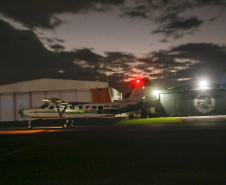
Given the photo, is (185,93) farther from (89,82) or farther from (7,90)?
(7,90)

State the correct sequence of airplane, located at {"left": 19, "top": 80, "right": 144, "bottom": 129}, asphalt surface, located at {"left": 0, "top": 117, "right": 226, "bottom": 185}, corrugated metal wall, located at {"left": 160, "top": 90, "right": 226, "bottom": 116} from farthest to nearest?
corrugated metal wall, located at {"left": 160, "top": 90, "right": 226, "bottom": 116}
airplane, located at {"left": 19, "top": 80, "right": 144, "bottom": 129}
asphalt surface, located at {"left": 0, "top": 117, "right": 226, "bottom": 185}

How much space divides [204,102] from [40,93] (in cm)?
2940

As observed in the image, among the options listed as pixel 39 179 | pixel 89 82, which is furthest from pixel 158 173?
pixel 89 82

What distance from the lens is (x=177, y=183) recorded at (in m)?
5.33

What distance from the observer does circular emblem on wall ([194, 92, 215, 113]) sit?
87.4 feet

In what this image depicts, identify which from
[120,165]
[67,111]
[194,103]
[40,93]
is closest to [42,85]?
[40,93]

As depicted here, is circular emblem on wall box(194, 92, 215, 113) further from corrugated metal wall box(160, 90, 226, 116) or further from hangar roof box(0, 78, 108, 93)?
hangar roof box(0, 78, 108, 93)

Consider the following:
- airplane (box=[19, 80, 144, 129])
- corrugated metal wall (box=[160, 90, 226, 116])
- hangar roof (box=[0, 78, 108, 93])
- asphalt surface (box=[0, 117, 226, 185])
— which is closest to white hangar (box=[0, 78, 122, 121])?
hangar roof (box=[0, 78, 108, 93])

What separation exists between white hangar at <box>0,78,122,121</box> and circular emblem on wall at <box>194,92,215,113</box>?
1680 centimetres

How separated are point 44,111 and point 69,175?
17.6m

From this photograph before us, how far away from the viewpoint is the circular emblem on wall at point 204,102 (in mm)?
26641

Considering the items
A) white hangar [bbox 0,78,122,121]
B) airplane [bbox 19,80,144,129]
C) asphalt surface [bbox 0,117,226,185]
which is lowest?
asphalt surface [bbox 0,117,226,185]

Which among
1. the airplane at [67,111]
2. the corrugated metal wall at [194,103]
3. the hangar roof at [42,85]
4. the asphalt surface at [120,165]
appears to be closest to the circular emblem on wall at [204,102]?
the corrugated metal wall at [194,103]

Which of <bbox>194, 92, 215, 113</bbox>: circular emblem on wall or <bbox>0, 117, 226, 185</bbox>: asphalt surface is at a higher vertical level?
<bbox>194, 92, 215, 113</bbox>: circular emblem on wall
